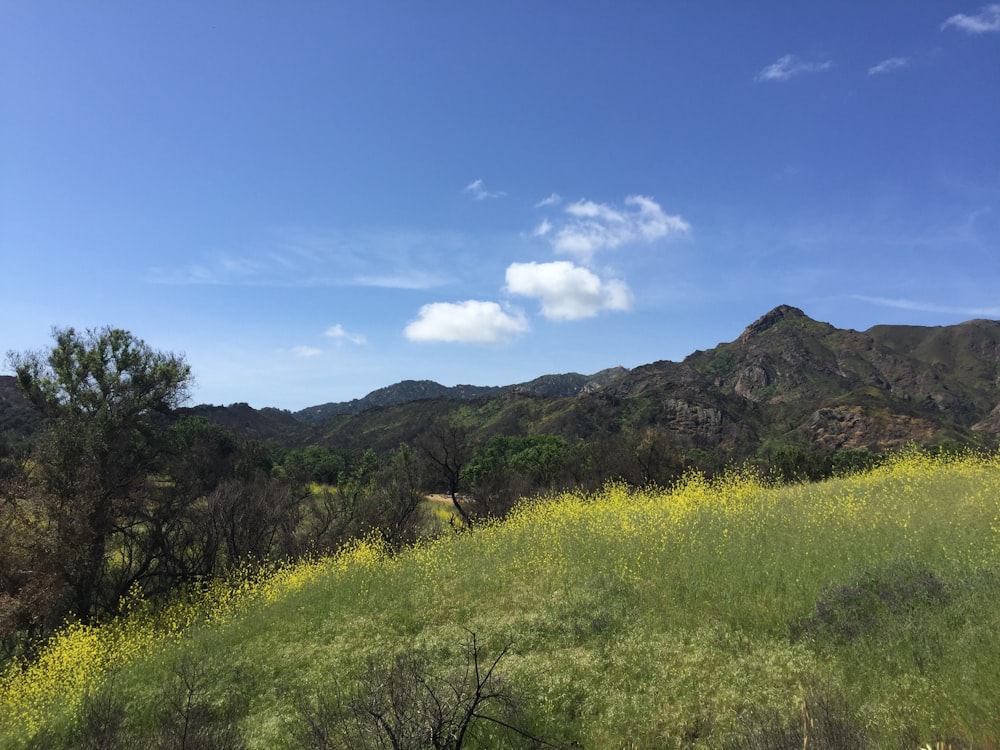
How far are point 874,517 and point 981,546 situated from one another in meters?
2.28

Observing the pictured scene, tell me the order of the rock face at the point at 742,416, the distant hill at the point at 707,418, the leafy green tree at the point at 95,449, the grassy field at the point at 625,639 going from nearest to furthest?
the grassy field at the point at 625,639 < the leafy green tree at the point at 95,449 < the distant hill at the point at 707,418 < the rock face at the point at 742,416

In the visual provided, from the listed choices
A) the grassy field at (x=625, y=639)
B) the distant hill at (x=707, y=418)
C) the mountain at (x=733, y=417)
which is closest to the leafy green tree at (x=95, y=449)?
the grassy field at (x=625, y=639)

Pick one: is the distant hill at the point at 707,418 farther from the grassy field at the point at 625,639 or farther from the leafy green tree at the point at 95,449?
the grassy field at the point at 625,639

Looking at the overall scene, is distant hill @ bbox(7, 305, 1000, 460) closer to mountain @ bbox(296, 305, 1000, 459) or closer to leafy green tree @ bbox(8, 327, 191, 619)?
mountain @ bbox(296, 305, 1000, 459)

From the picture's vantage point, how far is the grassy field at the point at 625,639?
5781 millimetres

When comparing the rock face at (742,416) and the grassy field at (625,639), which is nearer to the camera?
the grassy field at (625,639)

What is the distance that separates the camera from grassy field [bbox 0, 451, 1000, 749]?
578 cm

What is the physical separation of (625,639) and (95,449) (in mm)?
20909

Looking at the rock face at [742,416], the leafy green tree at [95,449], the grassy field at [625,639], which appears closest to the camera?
the grassy field at [625,639]

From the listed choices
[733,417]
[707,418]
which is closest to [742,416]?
[733,417]

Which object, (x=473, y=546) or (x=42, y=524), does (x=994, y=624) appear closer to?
(x=473, y=546)

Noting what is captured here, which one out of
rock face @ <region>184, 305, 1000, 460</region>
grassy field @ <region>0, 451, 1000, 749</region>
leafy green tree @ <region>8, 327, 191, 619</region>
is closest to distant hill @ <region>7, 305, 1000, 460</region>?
rock face @ <region>184, 305, 1000, 460</region>

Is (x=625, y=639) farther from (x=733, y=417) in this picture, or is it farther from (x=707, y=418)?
(x=733, y=417)

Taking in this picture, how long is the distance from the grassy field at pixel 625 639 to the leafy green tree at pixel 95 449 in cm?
283
